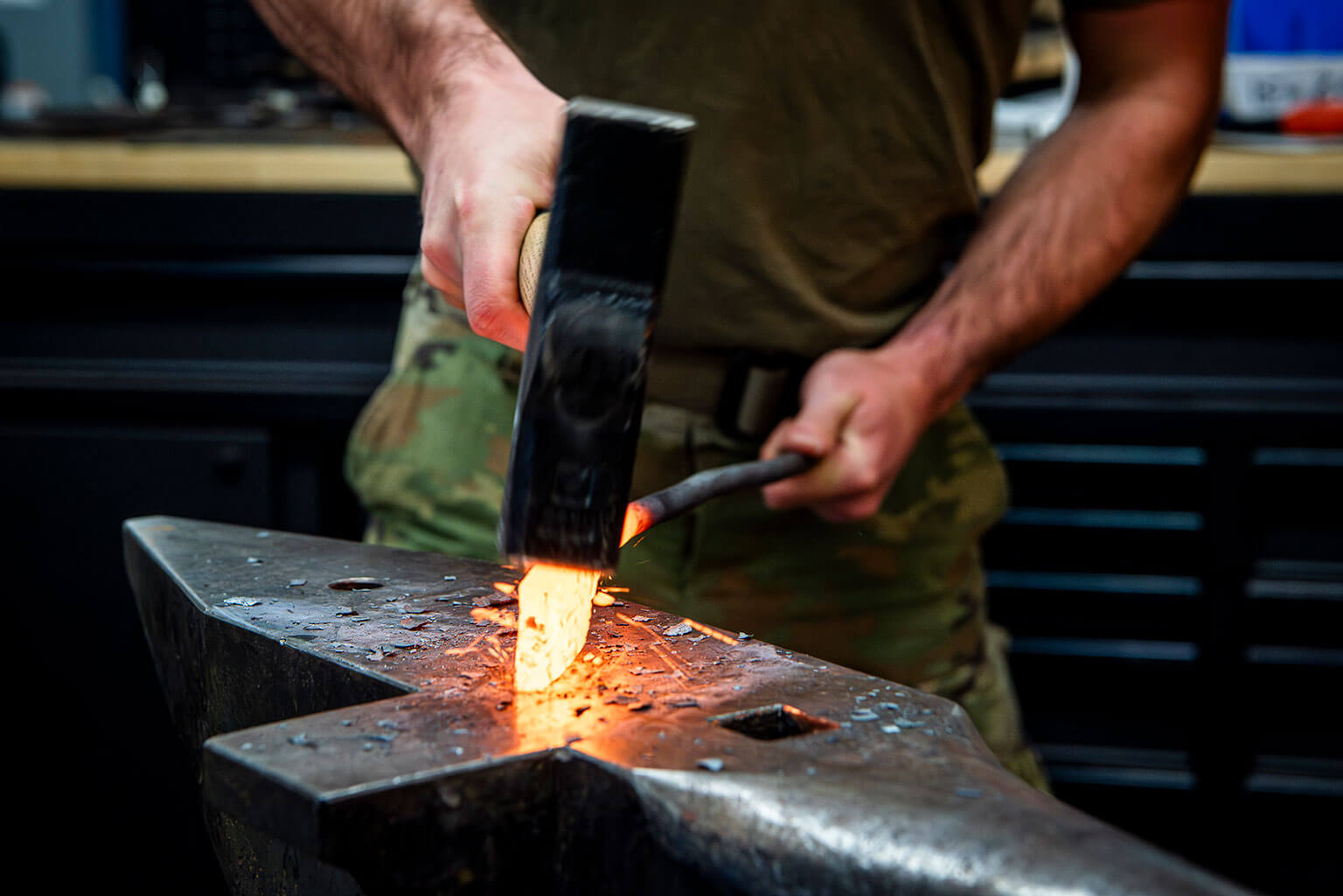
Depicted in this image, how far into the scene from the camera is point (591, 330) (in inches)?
21.1

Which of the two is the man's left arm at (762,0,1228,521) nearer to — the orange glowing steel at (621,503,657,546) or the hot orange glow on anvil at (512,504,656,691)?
the orange glowing steel at (621,503,657,546)

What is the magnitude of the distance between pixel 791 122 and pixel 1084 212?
347mm

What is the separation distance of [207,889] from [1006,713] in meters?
1.21

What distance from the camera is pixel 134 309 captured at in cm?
176

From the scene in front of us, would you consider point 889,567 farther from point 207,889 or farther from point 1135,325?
point 207,889

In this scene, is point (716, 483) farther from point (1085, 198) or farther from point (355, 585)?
point (1085, 198)

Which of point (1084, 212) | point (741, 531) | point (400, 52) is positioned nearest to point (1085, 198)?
point (1084, 212)

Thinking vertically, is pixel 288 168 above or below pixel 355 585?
above

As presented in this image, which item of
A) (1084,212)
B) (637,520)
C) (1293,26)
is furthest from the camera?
(1293,26)

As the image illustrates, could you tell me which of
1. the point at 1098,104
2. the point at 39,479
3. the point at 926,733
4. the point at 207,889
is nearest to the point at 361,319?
the point at 39,479

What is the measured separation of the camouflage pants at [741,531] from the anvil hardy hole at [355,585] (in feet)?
0.97

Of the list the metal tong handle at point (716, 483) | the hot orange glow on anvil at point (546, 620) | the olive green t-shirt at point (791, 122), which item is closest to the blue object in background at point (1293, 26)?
the olive green t-shirt at point (791, 122)

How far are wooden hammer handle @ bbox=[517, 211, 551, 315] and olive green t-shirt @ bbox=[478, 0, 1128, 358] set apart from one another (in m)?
0.43

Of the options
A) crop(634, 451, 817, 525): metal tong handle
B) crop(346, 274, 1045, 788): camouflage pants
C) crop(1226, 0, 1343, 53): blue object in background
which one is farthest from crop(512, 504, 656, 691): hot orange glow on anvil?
crop(1226, 0, 1343, 53): blue object in background
